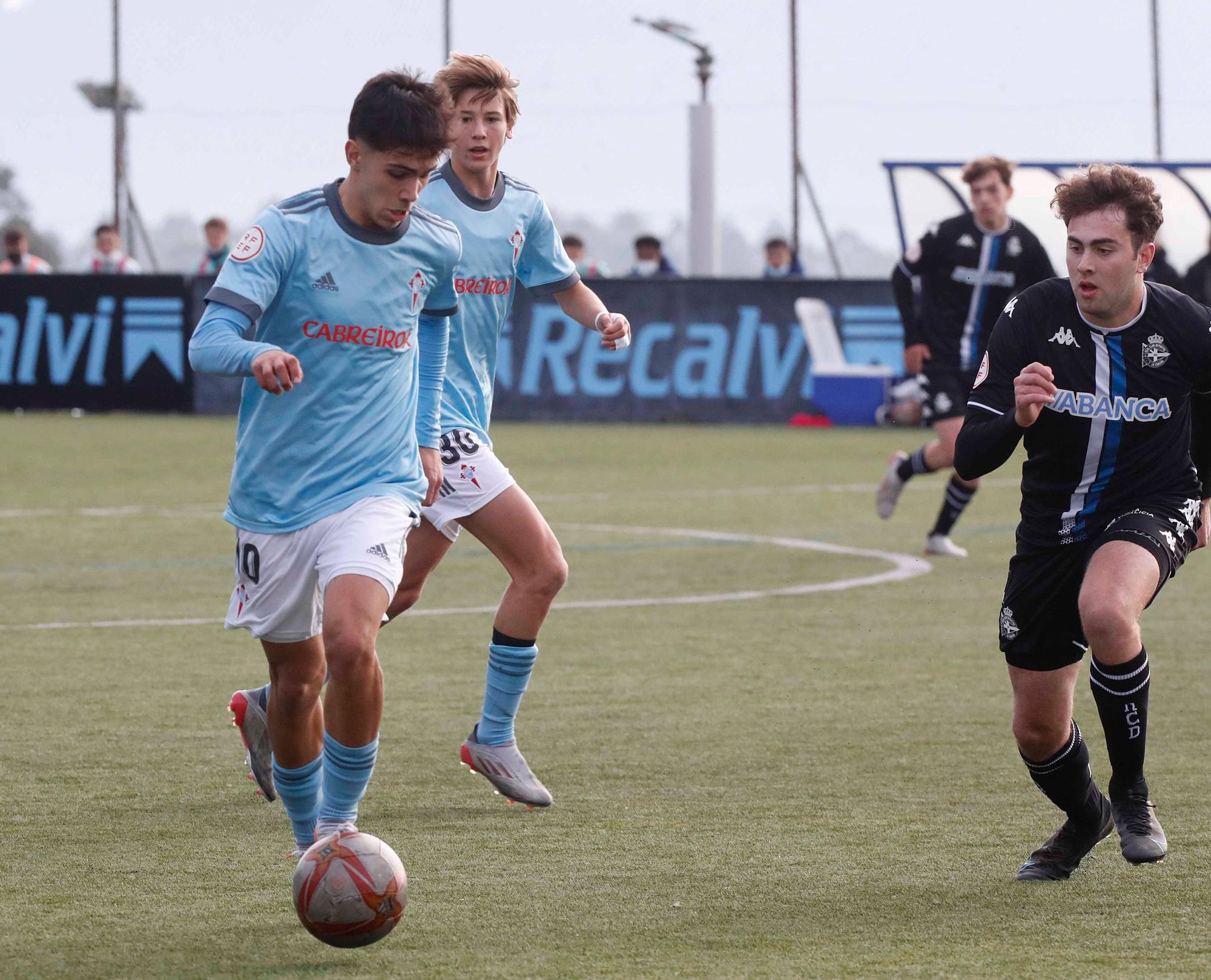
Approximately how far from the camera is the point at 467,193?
642cm

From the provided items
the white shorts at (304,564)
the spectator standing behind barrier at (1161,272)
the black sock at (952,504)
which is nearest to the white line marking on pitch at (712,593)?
the black sock at (952,504)

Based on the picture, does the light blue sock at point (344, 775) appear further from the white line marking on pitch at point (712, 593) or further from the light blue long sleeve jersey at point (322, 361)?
the white line marking on pitch at point (712, 593)

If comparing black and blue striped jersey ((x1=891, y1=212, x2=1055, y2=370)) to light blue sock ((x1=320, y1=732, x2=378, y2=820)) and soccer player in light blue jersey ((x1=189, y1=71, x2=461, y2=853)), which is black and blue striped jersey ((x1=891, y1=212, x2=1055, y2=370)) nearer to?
soccer player in light blue jersey ((x1=189, y1=71, x2=461, y2=853))

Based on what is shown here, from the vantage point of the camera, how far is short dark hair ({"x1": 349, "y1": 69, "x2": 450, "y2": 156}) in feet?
15.9

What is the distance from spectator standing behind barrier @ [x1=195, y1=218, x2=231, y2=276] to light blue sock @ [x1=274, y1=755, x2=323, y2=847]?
19.8 meters

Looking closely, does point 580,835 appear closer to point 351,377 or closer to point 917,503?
point 351,377

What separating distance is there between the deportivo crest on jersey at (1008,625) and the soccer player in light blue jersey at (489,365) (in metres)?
1.54

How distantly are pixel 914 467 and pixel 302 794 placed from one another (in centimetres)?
769

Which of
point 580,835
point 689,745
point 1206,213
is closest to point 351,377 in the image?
point 580,835

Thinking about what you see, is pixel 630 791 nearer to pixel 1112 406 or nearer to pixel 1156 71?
pixel 1112 406

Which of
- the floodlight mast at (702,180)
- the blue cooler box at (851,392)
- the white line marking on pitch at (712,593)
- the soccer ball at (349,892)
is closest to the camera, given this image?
the soccer ball at (349,892)

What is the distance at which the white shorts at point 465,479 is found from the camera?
627 cm

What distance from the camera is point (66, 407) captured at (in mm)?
24688

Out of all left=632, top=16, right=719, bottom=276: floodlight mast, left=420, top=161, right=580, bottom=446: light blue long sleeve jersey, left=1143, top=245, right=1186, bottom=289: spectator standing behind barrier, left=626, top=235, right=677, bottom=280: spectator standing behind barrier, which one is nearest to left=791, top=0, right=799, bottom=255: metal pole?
left=632, top=16, right=719, bottom=276: floodlight mast
